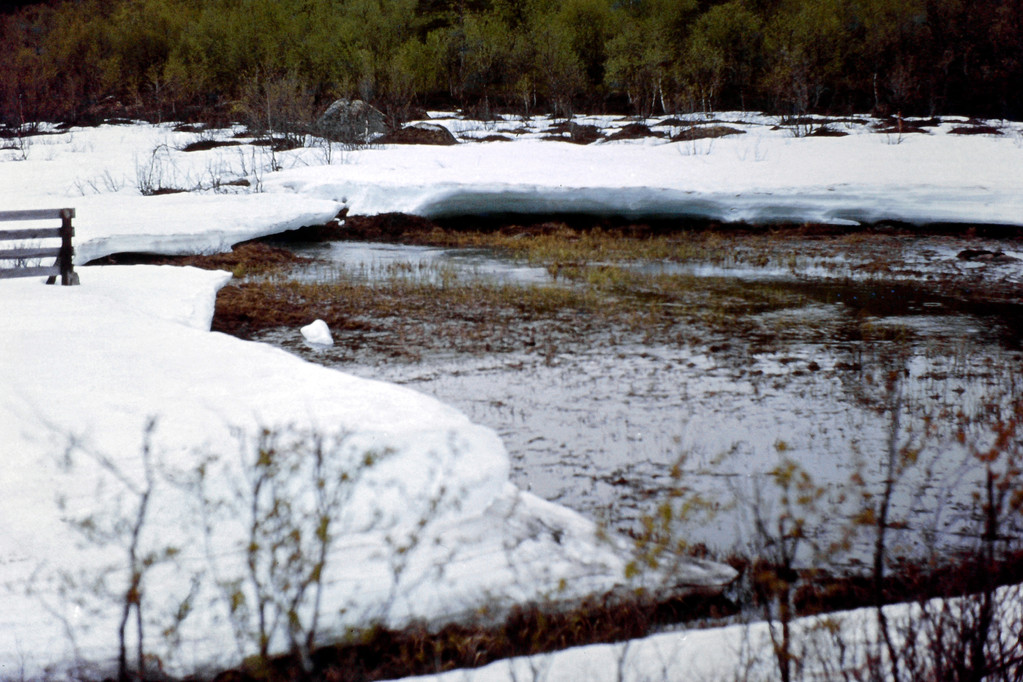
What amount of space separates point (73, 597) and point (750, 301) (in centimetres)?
1001

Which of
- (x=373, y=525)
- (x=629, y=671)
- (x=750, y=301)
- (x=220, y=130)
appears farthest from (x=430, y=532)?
(x=220, y=130)

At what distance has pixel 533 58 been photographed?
47.5 m

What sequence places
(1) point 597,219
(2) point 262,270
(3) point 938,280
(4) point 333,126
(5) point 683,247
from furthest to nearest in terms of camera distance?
(4) point 333,126, (1) point 597,219, (5) point 683,247, (2) point 262,270, (3) point 938,280

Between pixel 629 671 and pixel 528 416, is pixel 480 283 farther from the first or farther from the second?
pixel 629 671

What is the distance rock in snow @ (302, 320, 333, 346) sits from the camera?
937 cm

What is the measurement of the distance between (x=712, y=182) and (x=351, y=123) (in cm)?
1499

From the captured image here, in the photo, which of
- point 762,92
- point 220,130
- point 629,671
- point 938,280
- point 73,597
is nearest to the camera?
point 629,671

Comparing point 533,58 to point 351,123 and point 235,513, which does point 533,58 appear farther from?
point 235,513

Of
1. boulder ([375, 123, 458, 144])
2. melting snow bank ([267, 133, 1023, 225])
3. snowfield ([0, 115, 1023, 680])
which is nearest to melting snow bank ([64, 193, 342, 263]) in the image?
melting snow bank ([267, 133, 1023, 225])

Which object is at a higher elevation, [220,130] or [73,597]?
[220,130]

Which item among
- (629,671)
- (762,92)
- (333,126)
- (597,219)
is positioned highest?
(762,92)

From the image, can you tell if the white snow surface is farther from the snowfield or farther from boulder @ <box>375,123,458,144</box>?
the snowfield

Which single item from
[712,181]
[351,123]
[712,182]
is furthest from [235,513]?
[351,123]

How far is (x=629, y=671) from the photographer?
119 inches
